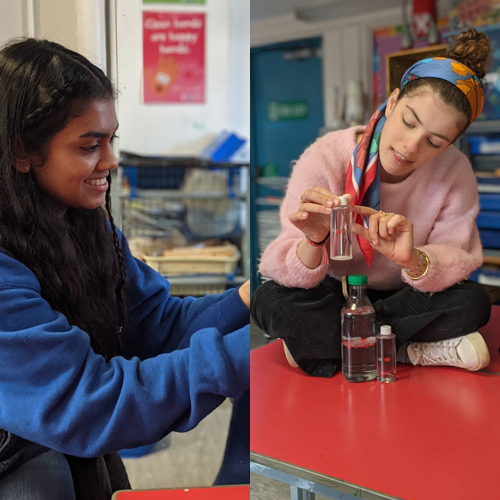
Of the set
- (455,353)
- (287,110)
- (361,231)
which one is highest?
(287,110)

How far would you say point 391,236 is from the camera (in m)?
0.99

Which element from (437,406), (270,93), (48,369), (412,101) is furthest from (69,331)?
(270,93)

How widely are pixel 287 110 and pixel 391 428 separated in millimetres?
2063

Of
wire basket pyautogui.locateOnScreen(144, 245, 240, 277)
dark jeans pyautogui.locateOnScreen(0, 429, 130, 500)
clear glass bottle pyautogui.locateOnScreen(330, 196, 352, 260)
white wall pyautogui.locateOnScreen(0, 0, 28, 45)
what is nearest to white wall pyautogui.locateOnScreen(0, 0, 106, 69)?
white wall pyautogui.locateOnScreen(0, 0, 28, 45)

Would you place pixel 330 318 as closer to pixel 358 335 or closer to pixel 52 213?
pixel 358 335

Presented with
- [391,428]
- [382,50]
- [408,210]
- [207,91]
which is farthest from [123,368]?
[382,50]

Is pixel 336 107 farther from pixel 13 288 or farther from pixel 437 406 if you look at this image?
pixel 13 288

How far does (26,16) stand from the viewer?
350 millimetres

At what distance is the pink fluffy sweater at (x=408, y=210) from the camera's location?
1.03 meters

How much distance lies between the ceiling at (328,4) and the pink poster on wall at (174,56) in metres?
2.13

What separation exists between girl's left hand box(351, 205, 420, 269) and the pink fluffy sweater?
4 cm

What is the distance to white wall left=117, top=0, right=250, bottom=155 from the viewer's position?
0.36 metres

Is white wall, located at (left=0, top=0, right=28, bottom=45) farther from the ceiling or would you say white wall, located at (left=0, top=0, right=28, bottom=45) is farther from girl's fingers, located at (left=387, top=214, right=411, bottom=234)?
the ceiling

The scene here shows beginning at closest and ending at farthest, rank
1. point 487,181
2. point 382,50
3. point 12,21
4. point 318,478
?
point 12,21
point 318,478
point 487,181
point 382,50
